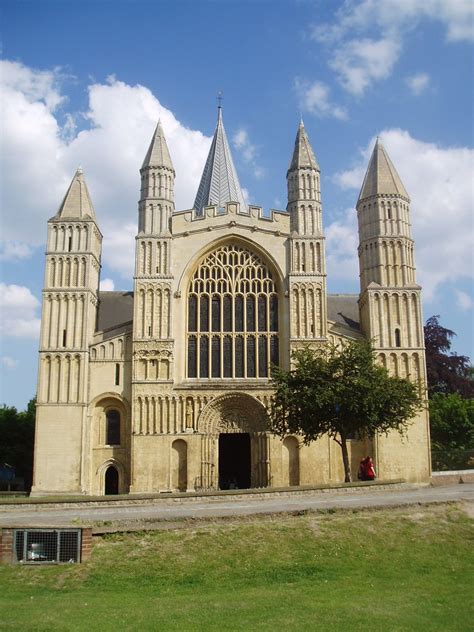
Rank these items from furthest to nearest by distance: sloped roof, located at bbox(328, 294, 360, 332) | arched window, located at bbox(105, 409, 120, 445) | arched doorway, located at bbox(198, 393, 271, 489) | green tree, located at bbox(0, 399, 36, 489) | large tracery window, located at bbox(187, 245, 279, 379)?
green tree, located at bbox(0, 399, 36, 489) < sloped roof, located at bbox(328, 294, 360, 332) < large tracery window, located at bbox(187, 245, 279, 379) < arched window, located at bbox(105, 409, 120, 445) < arched doorway, located at bbox(198, 393, 271, 489)

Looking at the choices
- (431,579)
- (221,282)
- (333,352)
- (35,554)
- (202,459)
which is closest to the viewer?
(431,579)

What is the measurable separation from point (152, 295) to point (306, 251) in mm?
9256

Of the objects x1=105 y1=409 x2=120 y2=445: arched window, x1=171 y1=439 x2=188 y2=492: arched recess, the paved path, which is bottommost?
the paved path

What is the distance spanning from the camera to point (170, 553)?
660 inches

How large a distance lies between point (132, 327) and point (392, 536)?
80.6 ft

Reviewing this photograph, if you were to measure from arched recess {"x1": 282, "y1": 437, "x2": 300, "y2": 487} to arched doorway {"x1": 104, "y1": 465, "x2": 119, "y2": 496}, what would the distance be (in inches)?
363

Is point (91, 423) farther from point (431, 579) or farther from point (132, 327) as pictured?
point (431, 579)

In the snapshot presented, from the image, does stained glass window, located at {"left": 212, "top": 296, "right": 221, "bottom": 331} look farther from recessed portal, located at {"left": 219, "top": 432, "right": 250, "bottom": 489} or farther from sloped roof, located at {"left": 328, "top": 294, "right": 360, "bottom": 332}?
sloped roof, located at {"left": 328, "top": 294, "right": 360, "bottom": 332}

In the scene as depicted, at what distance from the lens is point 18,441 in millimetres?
50188

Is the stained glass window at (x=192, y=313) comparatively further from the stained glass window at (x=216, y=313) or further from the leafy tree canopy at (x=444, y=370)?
the leafy tree canopy at (x=444, y=370)

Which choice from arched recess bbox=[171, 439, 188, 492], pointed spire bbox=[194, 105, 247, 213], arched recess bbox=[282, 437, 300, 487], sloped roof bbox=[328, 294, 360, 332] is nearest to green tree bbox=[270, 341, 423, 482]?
arched recess bbox=[282, 437, 300, 487]

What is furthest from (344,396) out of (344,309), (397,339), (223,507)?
(344,309)

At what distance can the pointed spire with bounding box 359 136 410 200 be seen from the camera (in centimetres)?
4294

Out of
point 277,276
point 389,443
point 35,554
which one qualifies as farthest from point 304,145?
point 35,554
